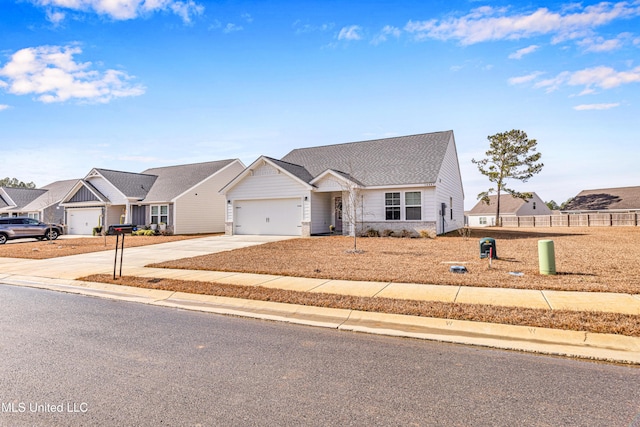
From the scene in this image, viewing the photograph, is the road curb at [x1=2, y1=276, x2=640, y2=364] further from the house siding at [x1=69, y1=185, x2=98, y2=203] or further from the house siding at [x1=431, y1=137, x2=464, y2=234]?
the house siding at [x1=69, y1=185, x2=98, y2=203]

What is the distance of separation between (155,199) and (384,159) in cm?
1899

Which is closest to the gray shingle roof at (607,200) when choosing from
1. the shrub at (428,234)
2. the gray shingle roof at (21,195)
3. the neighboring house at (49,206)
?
the shrub at (428,234)

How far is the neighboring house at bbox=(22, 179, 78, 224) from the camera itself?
127 ft

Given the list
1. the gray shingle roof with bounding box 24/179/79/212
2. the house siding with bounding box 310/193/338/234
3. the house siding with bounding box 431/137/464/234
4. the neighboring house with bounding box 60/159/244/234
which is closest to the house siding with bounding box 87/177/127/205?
the neighboring house with bounding box 60/159/244/234

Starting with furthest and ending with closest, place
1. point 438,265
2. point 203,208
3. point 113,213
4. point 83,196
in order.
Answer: point 83,196 → point 113,213 → point 203,208 → point 438,265

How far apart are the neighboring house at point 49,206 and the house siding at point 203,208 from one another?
16221 millimetres

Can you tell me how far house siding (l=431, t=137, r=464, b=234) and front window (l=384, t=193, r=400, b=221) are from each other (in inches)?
81.4

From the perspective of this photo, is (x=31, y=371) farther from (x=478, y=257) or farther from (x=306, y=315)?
(x=478, y=257)

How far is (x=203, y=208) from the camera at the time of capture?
101ft

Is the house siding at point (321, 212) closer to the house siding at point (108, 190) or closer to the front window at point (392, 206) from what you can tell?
the front window at point (392, 206)

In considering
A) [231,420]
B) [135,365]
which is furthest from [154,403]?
[135,365]

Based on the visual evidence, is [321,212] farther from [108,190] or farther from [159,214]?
[108,190]

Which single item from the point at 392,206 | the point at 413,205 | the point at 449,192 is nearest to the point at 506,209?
the point at 449,192

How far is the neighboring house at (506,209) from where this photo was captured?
57.4 metres
